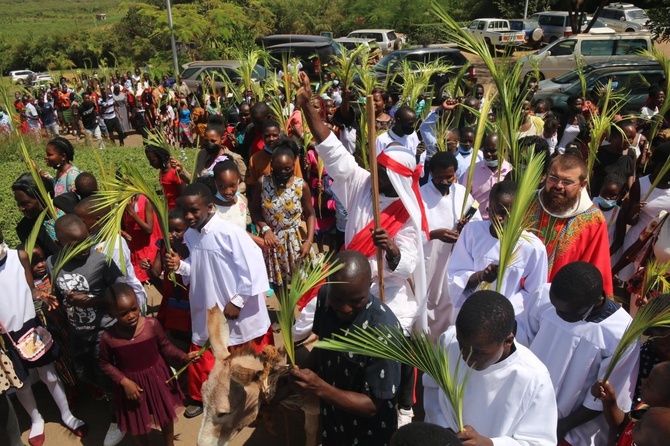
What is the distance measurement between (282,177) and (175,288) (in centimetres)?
130

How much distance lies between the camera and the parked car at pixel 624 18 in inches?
1073

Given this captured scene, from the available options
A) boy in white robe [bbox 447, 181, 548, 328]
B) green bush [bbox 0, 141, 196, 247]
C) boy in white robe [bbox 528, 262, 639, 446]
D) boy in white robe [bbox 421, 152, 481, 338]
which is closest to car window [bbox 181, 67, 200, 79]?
green bush [bbox 0, 141, 196, 247]

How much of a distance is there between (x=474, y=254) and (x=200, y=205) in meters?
1.91

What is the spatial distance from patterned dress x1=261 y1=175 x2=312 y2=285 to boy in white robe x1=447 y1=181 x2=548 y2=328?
1.66 m

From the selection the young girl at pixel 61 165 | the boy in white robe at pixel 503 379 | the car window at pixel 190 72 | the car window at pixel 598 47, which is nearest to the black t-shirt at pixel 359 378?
the boy in white robe at pixel 503 379

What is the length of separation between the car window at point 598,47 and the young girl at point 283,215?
16577 mm

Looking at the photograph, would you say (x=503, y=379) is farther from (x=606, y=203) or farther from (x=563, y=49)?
(x=563, y=49)

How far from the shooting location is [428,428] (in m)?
1.94

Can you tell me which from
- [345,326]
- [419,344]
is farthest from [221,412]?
[419,344]

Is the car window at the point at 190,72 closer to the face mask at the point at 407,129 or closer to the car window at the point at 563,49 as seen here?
the car window at the point at 563,49

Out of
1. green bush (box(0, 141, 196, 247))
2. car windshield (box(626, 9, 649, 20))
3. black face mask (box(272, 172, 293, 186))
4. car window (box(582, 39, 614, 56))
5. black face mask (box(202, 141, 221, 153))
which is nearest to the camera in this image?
black face mask (box(272, 172, 293, 186))

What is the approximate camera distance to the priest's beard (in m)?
3.68

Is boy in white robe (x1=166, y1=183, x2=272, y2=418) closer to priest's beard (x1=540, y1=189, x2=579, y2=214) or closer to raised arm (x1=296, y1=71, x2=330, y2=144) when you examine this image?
raised arm (x1=296, y1=71, x2=330, y2=144)

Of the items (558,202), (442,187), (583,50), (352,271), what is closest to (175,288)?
(442,187)
